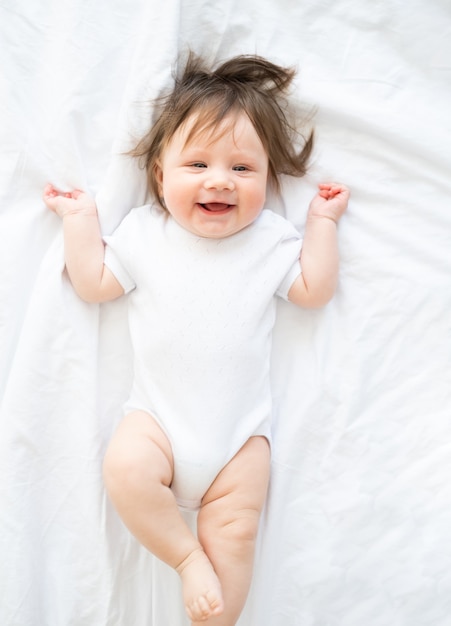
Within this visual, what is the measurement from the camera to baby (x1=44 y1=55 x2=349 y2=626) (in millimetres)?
1308

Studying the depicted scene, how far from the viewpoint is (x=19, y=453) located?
139 cm

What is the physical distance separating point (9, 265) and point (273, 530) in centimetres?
69

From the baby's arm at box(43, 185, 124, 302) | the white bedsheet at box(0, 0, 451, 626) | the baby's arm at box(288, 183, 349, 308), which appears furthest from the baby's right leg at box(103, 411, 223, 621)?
the baby's arm at box(288, 183, 349, 308)

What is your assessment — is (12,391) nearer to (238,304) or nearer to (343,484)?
(238,304)

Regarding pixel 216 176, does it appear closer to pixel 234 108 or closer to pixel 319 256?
pixel 234 108

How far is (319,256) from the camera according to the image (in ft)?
4.66

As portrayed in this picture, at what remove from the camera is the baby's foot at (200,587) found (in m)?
1.25

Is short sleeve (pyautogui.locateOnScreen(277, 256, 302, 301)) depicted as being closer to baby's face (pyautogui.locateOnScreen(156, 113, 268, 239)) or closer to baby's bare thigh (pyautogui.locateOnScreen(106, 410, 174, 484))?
baby's face (pyautogui.locateOnScreen(156, 113, 268, 239))

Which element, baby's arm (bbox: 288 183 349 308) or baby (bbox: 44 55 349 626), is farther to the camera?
baby's arm (bbox: 288 183 349 308)

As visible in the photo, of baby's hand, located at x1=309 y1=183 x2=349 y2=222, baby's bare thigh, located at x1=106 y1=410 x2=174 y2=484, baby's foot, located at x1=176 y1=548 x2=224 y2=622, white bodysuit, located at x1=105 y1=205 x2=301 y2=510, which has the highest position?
baby's hand, located at x1=309 y1=183 x2=349 y2=222

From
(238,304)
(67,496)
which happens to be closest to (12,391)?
(67,496)

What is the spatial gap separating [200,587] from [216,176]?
69 cm

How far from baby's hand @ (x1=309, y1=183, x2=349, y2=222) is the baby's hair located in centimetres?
6

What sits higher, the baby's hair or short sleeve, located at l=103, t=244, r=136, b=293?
the baby's hair
